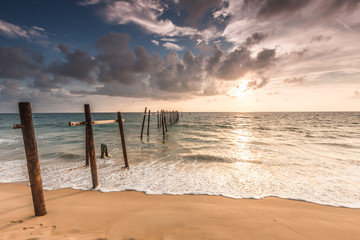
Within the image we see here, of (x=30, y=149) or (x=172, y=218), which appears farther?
(x=172, y=218)

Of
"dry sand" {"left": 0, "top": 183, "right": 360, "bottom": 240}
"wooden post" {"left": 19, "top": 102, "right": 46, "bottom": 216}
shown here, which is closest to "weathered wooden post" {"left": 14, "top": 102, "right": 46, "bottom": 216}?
"wooden post" {"left": 19, "top": 102, "right": 46, "bottom": 216}

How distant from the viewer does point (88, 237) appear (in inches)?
114

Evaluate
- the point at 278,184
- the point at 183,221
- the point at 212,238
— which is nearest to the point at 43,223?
the point at 183,221

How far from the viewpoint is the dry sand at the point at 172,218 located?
3004 millimetres

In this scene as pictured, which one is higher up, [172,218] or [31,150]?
[31,150]

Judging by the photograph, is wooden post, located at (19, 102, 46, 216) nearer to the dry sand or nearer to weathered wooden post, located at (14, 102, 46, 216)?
weathered wooden post, located at (14, 102, 46, 216)

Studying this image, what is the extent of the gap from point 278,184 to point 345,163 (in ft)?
17.1

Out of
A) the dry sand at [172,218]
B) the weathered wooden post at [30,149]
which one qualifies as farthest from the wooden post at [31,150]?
the dry sand at [172,218]

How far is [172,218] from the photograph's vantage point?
350 centimetres

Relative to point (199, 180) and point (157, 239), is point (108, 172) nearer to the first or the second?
point (199, 180)

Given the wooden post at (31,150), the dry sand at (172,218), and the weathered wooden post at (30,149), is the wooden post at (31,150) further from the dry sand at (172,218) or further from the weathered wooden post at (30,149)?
the dry sand at (172,218)

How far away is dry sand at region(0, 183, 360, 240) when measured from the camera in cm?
300

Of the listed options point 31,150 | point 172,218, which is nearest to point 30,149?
point 31,150

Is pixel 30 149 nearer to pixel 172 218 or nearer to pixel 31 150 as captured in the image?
pixel 31 150
